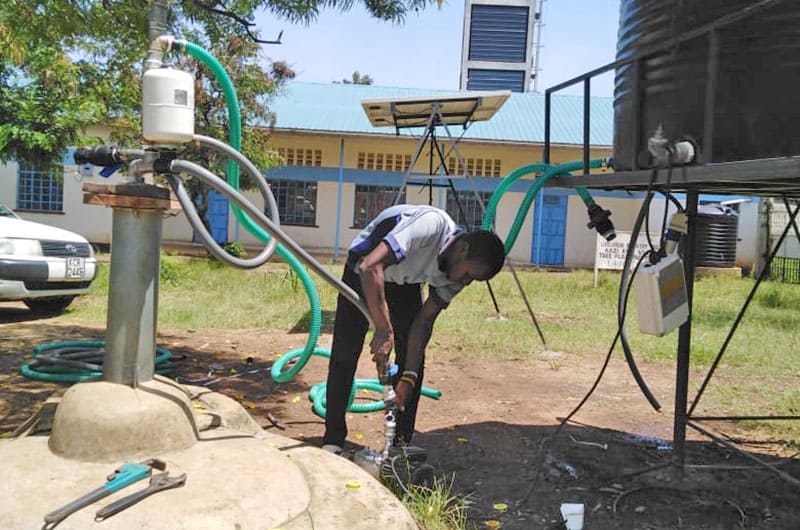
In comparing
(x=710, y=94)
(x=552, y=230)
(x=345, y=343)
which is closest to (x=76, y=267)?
(x=345, y=343)

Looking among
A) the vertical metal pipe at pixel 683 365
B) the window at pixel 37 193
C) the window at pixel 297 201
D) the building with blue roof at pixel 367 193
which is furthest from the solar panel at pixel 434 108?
the window at pixel 37 193

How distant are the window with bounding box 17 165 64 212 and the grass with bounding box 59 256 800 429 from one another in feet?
22.4

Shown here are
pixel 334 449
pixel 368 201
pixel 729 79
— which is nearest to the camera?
pixel 729 79

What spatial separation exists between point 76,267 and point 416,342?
18.0 ft

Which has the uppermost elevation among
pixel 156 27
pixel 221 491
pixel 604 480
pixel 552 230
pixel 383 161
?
pixel 383 161

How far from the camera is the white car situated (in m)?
7.25

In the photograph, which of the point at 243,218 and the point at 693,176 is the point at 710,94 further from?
the point at 243,218

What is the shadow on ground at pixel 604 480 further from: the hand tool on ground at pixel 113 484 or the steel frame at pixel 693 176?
the hand tool on ground at pixel 113 484

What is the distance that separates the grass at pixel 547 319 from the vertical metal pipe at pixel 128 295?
14.2ft

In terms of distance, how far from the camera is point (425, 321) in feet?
12.4

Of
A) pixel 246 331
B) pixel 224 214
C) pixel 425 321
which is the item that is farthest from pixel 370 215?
pixel 425 321

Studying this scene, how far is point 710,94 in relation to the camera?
9.87ft

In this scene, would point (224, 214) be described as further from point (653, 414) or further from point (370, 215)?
point (653, 414)

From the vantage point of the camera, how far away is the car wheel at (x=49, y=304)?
8141mm
